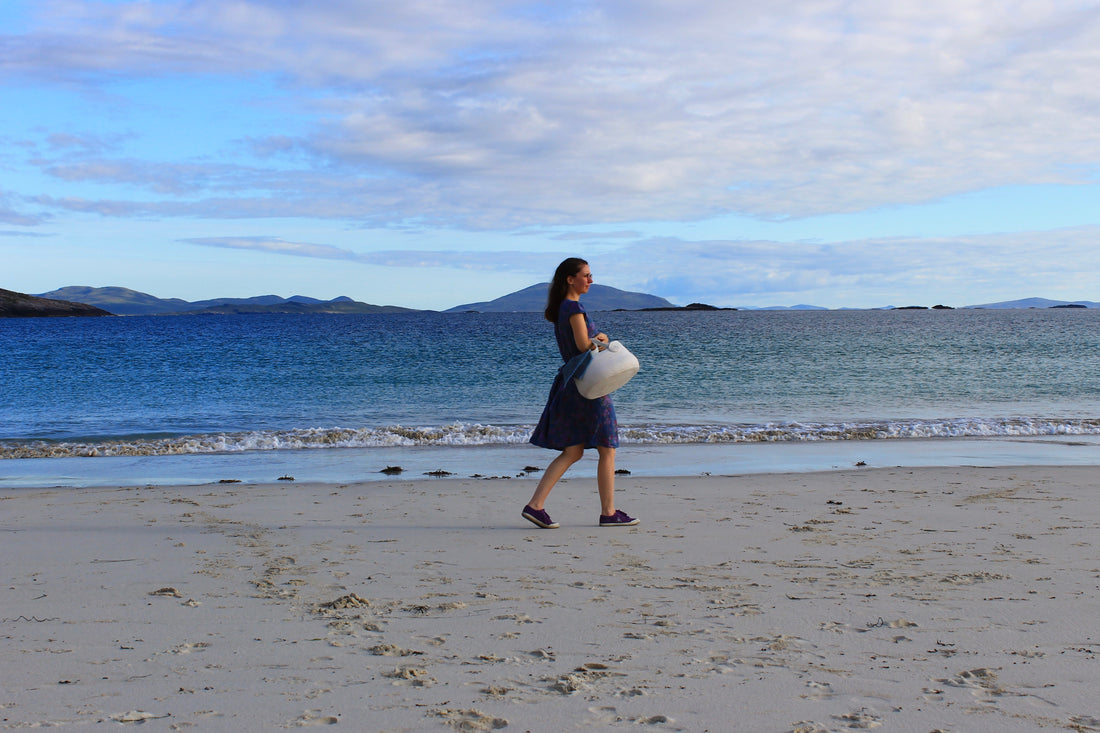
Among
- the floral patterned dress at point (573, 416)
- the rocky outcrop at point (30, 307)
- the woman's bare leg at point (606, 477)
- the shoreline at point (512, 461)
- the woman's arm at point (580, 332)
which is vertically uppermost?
the rocky outcrop at point (30, 307)

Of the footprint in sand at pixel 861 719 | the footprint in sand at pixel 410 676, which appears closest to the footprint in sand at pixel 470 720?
the footprint in sand at pixel 410 676

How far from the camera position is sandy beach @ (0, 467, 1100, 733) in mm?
2910

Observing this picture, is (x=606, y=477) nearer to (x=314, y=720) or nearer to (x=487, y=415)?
(x=314, y=720)

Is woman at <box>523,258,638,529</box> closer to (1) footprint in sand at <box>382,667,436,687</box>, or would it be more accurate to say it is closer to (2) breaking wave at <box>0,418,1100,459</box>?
(1) footprint in sand at <box>382,667,436,687</box>

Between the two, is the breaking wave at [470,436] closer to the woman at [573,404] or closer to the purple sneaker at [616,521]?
the purple sneaker at [616,521]

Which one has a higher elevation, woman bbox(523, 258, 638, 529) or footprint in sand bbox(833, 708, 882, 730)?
A: woman bbox(523, 258, 638, 529)

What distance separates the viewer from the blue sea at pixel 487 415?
11664 mm

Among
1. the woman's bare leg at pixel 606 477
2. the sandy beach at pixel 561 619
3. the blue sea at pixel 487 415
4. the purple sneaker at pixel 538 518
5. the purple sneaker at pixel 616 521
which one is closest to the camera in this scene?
the sandy beach at pixel 561 619

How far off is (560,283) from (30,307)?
504 ft

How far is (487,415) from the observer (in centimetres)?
1842

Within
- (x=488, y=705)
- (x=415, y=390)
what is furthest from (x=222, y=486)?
(x=415, y=390)

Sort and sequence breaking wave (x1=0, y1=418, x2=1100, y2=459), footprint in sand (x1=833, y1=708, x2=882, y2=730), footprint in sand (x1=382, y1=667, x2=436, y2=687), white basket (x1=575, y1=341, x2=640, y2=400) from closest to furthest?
footprint in sand (x1=833, y1=708, x2=882, y2=730) → footprint in sand (x1=382, y1=667, x2=436, y2=687) → white basket (x1=575, y1=341, x2=640, y2=400) → breaking wave (x1=0, y1=418, x2=1100, y2=459)

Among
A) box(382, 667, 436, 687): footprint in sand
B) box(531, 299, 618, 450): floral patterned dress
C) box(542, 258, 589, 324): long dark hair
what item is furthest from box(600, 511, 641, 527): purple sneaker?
box(382, 667, 436, 687): footprint in sand

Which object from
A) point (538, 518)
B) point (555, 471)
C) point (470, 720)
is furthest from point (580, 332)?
point (470, 720)
